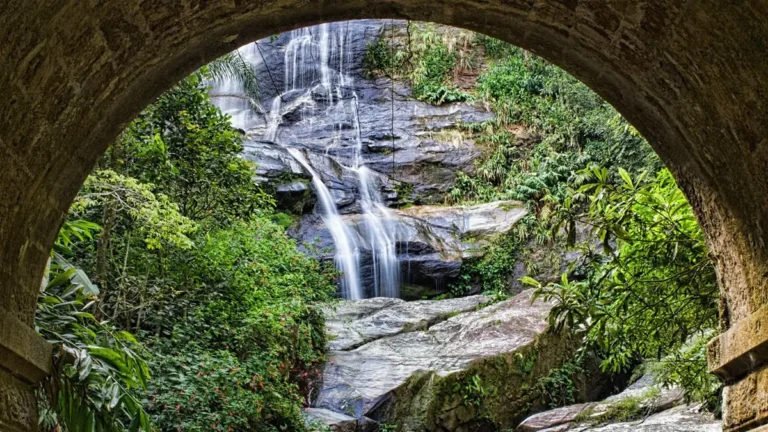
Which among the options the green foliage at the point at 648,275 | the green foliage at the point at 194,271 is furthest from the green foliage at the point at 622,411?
the green foliage at the point at 194,271

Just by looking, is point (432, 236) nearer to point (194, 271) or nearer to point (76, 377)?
point (194, 271)

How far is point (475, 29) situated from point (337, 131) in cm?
1850

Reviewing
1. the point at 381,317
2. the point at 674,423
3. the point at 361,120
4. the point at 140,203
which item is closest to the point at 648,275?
the point at 674,423

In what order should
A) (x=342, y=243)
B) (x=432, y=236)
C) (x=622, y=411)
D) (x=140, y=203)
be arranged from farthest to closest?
(x=432, y=236)
(x=342, y=243)
(x=622, y=411)
(x=140, y=203)

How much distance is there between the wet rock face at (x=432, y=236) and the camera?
1609 centimetres

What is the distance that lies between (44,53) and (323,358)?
8.71 meters

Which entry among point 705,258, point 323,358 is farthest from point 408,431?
point 705,258

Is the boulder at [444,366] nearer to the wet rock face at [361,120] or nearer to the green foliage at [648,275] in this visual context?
the green foliage at [648,275]

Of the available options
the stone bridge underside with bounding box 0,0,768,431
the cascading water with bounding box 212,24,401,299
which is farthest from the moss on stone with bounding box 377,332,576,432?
the stone bridge underside with bounding box 0,0,768,431

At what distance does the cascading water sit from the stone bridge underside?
12145mm

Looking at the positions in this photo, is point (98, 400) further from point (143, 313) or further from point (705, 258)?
point (143, 313)

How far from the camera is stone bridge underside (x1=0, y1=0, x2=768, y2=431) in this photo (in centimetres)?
242

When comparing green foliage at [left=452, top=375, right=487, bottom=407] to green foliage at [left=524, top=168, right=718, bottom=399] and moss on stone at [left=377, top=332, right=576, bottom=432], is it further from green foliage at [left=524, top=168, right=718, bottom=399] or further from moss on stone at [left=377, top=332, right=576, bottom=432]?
green foliage at [left=524, top=168, right=718, bottom=399]

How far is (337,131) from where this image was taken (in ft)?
70.9
